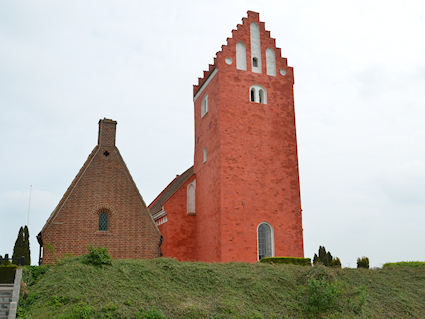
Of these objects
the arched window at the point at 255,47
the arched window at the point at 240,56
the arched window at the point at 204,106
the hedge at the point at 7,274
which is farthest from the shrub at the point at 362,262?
the hedge at the point at 7,274

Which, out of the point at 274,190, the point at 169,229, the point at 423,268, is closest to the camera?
the point at 423,268

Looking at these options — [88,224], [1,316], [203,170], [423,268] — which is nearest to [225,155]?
[203,170]

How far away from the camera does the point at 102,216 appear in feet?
70.6

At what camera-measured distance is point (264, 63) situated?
29469mm

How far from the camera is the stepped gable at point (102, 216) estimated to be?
20.4 m

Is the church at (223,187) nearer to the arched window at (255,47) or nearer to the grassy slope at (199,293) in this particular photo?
the arched window at (255,47)

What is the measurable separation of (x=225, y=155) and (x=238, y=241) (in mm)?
5434

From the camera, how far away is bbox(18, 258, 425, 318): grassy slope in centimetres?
1324

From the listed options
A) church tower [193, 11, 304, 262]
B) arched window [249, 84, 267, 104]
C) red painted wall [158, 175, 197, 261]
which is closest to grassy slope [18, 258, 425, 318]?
church tower [193, 11, 304, 262]

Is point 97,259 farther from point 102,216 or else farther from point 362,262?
point 362,262

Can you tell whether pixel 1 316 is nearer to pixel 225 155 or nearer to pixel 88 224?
pixel 88 224

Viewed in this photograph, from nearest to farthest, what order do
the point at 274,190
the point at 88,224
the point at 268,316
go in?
the point at 268,316
the point at 88,224
the point at 274,190

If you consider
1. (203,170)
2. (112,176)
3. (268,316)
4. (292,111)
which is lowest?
(268,316)

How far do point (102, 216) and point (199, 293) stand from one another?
27.9 ft
